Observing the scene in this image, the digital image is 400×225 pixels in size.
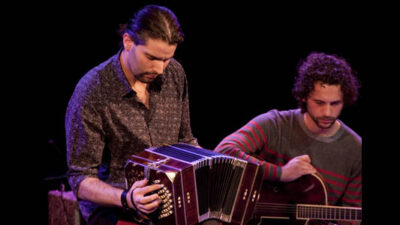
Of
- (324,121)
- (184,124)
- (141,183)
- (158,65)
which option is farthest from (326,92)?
(141,183)

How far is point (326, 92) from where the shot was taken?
3.26 m

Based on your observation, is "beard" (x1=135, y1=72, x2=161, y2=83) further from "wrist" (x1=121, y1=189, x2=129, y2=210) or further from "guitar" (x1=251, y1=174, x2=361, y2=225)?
"guitar" (x1=251, y1=174, x2=361, y2=225)

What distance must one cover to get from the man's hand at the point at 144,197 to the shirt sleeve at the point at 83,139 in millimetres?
375

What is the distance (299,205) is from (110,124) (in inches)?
62.7

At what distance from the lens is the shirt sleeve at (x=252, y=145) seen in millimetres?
3107

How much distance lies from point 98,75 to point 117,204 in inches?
28.2

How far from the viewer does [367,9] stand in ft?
2.63

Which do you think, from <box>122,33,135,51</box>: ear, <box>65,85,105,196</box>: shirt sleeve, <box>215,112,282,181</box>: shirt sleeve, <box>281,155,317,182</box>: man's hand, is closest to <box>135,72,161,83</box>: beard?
<box>122,33,135,51</box>: ear

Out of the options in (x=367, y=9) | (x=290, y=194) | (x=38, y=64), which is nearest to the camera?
(x=367, y=9)

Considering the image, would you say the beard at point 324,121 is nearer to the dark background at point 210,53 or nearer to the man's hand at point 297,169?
the man's hand at point 297,169

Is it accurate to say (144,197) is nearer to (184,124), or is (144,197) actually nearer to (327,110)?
(184,124)

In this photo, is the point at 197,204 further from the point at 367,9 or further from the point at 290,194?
the point at 367,9

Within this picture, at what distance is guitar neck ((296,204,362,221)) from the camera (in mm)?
3018

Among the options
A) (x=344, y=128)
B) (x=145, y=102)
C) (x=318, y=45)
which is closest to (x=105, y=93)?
(x=145, y=102)
